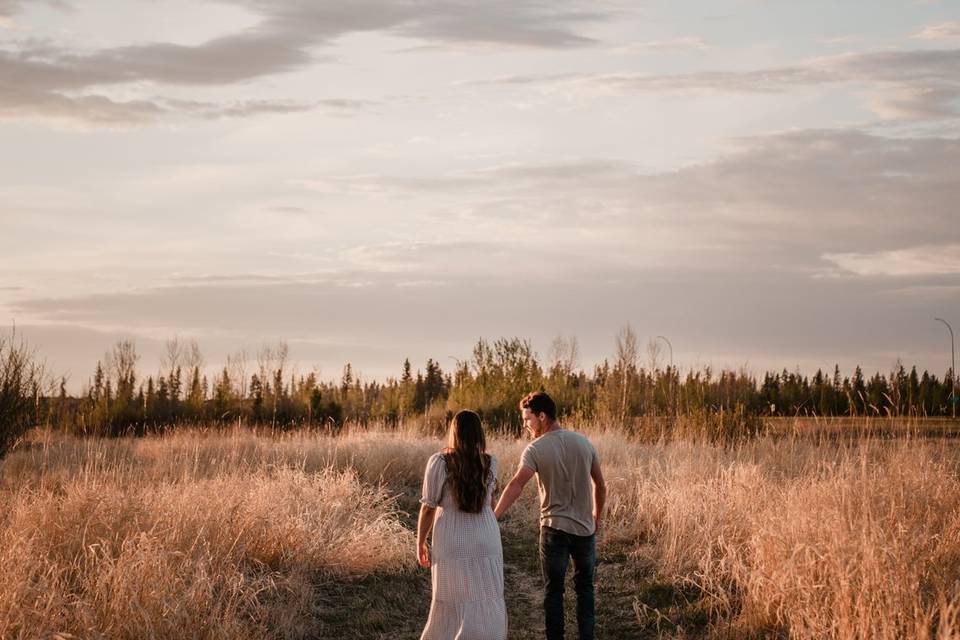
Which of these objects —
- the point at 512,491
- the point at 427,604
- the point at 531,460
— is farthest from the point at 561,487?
the point at 427,604

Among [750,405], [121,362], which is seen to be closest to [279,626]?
[750,405]

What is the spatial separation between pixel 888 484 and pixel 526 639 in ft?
14.2

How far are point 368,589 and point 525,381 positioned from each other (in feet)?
59.7

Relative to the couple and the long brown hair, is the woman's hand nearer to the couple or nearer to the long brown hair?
the couple

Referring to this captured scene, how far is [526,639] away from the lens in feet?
29.1

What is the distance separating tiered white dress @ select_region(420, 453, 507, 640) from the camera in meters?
6.06

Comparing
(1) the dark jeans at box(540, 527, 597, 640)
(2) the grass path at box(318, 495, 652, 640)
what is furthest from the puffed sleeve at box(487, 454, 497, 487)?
(2) the grass path at box(318, 495, 652, 640)

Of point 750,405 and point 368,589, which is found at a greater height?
point 750,405

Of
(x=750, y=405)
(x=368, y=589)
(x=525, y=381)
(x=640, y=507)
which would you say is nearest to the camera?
(x=368, y=589)

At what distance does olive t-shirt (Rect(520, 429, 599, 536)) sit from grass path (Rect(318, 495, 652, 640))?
84.9 inches

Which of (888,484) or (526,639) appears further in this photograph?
(888,484)

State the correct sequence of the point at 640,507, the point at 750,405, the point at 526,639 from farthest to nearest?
the point at 750,405
the point at 640,507
the point at 526,639

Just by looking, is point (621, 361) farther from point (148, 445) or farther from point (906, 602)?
point (906, 602)

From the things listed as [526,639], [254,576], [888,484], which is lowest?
[526,639]
